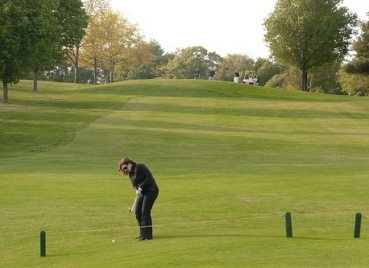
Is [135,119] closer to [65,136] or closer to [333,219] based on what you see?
[65,136]

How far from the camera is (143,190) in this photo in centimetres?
1822

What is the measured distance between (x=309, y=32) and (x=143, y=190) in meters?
85.1

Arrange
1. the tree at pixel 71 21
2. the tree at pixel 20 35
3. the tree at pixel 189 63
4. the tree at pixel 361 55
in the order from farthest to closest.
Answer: the tree at pixel 189 63 < the tree at pixel 361 55 < the tree at pixel 71 21 < the tree at pixel 20 35

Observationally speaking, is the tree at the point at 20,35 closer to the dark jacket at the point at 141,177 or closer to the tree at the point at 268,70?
the dark jacket at the point at 141,177

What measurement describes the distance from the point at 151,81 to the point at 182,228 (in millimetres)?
73562

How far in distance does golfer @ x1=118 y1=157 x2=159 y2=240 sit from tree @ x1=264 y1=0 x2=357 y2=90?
84.1 m

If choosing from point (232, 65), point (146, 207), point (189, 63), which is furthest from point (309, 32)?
point (146, 207)

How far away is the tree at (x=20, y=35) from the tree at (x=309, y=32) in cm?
4543

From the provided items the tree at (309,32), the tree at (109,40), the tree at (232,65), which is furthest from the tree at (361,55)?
the tree at (232,65)

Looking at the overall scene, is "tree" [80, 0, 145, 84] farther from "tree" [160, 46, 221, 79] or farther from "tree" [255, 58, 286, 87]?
"tree" [160, 46, 221, 79]

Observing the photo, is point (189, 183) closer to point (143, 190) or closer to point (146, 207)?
point (146, 207)

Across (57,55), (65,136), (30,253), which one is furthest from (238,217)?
(57,55)

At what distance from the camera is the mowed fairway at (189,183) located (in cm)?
1681

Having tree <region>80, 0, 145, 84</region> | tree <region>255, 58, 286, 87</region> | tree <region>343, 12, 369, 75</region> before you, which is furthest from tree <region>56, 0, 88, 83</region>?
tree <region>255, 58, 286, 87</region>
